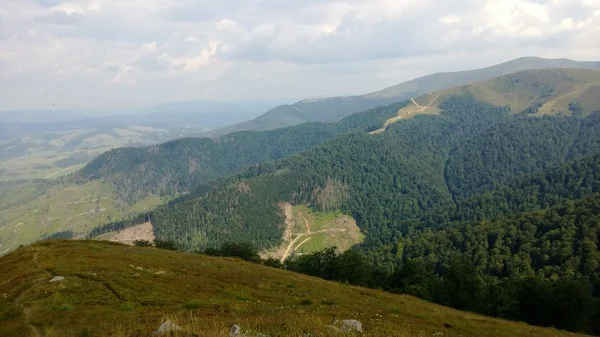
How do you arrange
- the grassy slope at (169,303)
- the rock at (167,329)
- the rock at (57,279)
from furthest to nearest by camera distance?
1. the rock at (57,279)
2. the grassy slope at (169,303)
3. the rock at (167,329)

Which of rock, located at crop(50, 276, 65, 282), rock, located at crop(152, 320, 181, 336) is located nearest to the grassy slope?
rock, located at crop(50, 276, 65, 282)

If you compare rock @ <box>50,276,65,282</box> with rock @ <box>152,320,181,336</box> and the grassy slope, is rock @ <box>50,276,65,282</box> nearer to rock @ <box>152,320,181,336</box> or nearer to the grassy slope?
the grassy slope

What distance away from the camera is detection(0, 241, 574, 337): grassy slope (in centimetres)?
1934

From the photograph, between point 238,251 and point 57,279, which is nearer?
point 57,279

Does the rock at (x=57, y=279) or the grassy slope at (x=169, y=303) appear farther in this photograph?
the rock at (x=57, y=279)

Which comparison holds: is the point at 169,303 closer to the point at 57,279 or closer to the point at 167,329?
the point at 57,279

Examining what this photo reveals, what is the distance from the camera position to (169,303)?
28.5 meters

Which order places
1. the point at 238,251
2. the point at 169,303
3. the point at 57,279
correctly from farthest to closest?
the point at 238,251 < the point at 57,279 < the point at 169,303

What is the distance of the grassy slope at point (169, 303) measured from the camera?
19.3 m

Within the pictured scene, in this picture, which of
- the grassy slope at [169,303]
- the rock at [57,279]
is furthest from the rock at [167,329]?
the rock at [57,279]

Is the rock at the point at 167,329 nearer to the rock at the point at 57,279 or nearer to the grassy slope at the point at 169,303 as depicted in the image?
the grassy slope at the point at 169,303

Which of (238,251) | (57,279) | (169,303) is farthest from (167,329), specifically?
(238,251)

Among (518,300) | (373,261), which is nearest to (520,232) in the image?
(373,261)

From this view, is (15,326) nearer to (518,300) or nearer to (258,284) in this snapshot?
(258,284)
